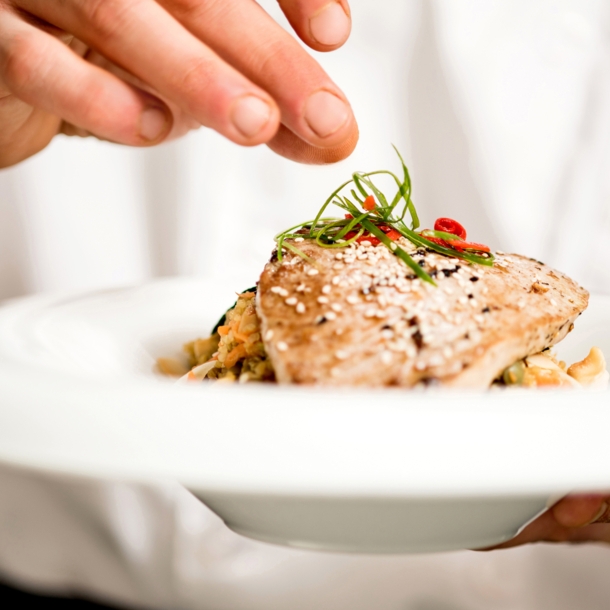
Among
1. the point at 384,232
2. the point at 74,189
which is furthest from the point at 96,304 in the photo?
the point at 74,189

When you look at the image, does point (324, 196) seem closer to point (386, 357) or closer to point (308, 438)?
point (386, 357)

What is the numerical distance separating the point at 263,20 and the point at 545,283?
37.8 inches

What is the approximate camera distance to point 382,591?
2.89 metres

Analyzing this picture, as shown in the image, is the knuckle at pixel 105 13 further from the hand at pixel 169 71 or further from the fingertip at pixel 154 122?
the fingertip at pixel 154 122

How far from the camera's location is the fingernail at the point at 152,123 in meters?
1.33

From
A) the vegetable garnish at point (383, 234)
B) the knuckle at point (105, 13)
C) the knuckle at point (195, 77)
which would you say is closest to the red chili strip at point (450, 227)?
the vegetable garnish at point (383, 234)

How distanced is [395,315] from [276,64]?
0.65 meters

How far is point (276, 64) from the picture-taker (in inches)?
56.2

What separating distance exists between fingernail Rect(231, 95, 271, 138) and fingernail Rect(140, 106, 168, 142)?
0.18 meters

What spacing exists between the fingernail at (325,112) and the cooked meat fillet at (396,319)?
30 centimetres

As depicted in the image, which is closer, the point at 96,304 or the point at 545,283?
the point at 545,283

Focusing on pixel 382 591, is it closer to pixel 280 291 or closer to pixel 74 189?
pixel 280 291

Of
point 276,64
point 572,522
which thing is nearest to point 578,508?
point 572,522

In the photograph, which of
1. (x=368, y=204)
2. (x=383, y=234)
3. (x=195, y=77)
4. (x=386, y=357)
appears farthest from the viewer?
(x=368, y=204)
